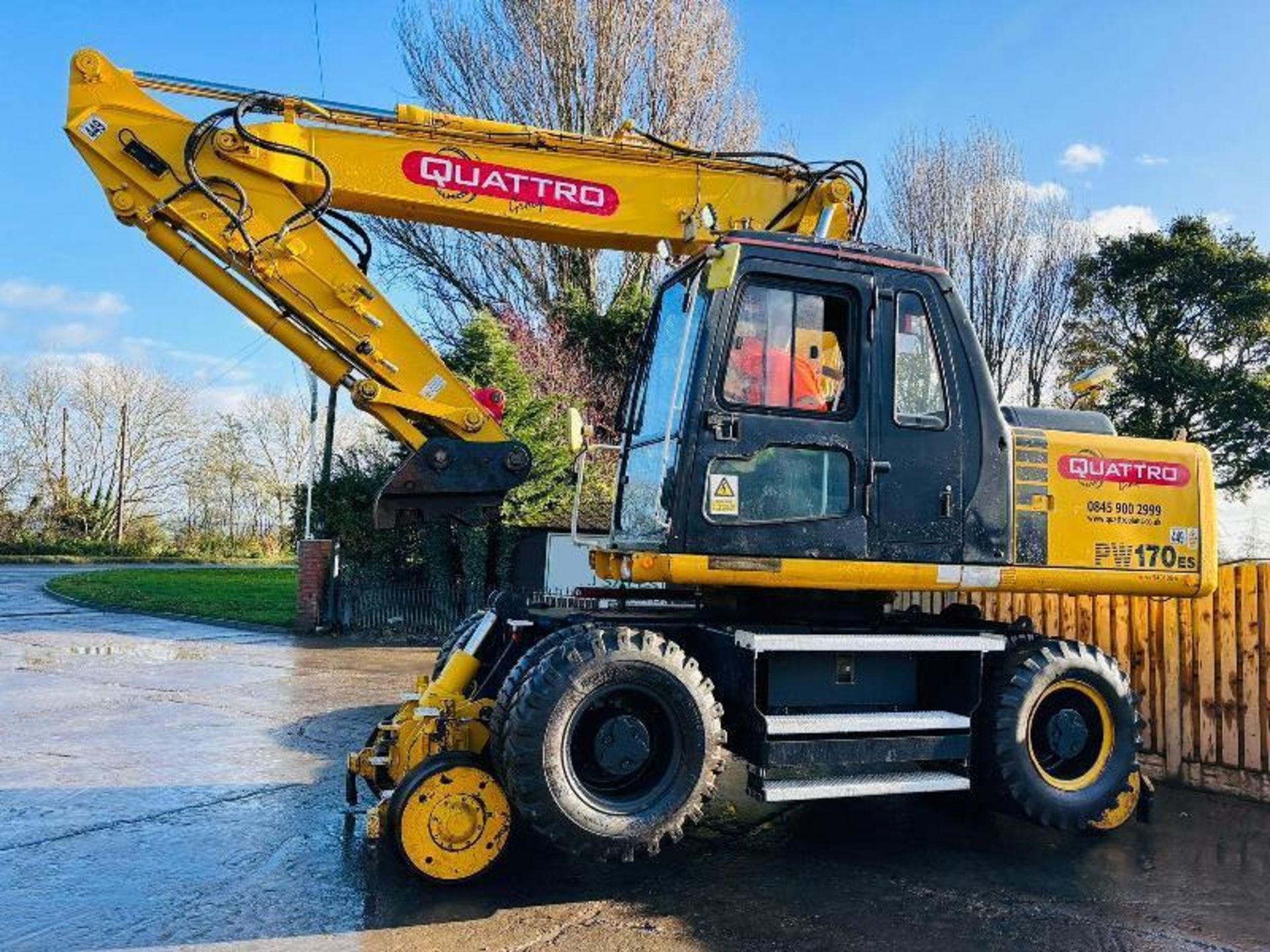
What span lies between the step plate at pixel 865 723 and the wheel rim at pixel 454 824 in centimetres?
136

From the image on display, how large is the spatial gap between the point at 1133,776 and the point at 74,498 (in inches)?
1796

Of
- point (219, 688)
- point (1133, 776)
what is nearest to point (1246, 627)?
point (1133, 776)

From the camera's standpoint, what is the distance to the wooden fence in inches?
247

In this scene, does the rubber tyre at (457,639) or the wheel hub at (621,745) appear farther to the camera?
the rubber tyre at (457,639)

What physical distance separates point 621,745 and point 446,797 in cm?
83

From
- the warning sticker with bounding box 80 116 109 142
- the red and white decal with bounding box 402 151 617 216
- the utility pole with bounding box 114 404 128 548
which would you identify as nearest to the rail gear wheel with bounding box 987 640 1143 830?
the red and white decal with bounding box 402 151 617 216

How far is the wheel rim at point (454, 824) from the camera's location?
4.49 meters

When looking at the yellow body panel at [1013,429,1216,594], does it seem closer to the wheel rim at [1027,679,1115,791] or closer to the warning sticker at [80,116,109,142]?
the wheel rim at [1027,679,1115,791]

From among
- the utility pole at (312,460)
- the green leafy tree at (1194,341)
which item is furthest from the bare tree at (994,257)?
the utility pole at (312,460)

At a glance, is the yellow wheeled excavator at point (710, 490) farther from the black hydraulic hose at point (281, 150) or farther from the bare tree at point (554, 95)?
the bare tree at point (554, 95)

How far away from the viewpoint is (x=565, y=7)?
2261 cm

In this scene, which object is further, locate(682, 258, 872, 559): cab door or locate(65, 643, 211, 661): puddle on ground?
locate(65, 643, 211, 661): puddle on ground

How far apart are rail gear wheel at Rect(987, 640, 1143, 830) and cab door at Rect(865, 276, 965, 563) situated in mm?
826

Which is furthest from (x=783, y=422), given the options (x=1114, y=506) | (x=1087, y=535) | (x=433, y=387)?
(x=433, y=387)
